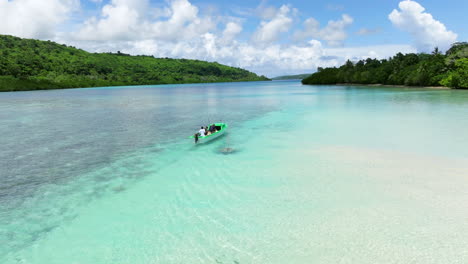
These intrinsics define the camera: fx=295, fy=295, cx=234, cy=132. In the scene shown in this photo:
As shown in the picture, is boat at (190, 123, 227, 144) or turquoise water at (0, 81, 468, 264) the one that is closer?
turquoise water at (0, 81, 468, 264)

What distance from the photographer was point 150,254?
993 cm

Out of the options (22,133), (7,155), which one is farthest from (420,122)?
(22,133)

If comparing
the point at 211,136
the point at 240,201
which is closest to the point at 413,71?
the point at 211,136

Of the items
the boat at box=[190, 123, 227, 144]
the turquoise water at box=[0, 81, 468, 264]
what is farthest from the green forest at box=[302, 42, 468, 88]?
the boat at box=[190, 123, 227, 144]

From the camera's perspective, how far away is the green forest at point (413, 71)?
94856mm

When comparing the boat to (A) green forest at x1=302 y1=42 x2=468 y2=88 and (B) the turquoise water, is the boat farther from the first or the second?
(A) green forest at x1=302 y1=42 x2=468 y2=88

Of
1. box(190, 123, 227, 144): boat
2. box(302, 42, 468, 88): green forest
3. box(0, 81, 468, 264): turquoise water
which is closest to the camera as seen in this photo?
box(0, 81, 468, 264): turquoise water

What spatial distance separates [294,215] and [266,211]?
1199 mm

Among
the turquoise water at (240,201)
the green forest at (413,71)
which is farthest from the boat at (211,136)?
the green forest at (413,71)

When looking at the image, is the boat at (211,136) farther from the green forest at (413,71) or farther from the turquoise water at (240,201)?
the green forest at (413,71)

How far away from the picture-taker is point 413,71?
121 m

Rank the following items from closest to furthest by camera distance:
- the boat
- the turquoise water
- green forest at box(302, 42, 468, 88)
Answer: the turquoise water < the boat < green forest at box(302, 42, 468, 88)

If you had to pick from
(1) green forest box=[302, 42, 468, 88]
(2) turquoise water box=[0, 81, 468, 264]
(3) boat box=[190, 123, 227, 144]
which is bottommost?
(2) turquoise water box=[0, 81, 468, 264]

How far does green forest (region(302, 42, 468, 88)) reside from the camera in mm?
94856
